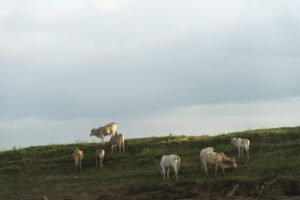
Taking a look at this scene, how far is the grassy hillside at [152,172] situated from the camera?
18.2 meters

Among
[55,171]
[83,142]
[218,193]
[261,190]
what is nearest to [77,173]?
[55,171]

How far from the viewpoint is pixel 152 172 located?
2152 centimetres

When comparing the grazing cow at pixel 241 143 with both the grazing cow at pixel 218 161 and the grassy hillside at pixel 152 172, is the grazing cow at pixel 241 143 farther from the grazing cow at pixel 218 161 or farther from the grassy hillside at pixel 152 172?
the grazing cow at pixel 218 161

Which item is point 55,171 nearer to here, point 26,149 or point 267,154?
point 26,149

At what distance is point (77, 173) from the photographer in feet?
76.2

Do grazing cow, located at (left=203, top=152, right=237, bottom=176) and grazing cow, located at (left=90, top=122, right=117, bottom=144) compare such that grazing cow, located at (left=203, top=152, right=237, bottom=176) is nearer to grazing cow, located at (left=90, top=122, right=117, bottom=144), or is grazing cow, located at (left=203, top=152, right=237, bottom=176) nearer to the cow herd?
the cow herd

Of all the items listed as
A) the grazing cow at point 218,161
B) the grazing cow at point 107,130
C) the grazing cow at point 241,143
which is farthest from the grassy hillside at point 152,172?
the grazing cow at point 107,130

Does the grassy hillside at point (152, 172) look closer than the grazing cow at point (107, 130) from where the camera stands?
Yes

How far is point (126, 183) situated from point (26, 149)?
11.4m

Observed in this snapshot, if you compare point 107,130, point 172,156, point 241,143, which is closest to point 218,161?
point 172,156

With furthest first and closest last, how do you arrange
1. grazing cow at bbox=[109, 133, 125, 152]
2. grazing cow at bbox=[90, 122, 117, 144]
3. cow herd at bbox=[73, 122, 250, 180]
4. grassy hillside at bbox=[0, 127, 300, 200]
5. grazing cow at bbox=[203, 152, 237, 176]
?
grazing cow at bbox=[90, 122, 117, 144], grazing cow at bbox=[109, 133, 125, 152], cow herd at bbox=[73, 122, 250, 180], grazing cow at bbox=[203, 152, 237, 176], grassy hillside at bbox=[0, 127, 300, 200]

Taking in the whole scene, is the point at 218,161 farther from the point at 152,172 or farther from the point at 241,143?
the point at 152,172

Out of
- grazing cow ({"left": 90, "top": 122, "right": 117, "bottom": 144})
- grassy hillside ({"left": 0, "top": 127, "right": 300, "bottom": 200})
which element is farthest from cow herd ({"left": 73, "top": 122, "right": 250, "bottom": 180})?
grassy hillside ({"left": 0, "top": 127, "right": 300, "bottom": 200})

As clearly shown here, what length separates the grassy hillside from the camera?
18.2 metres
